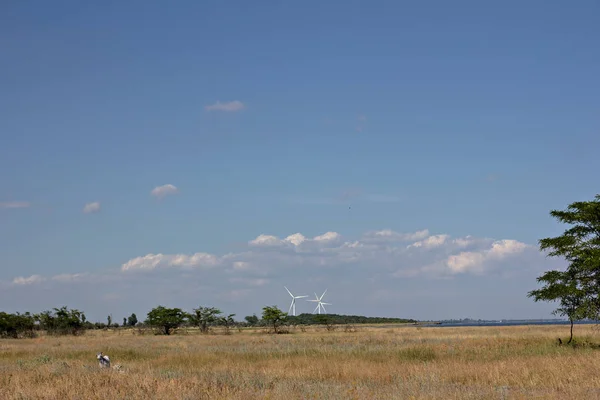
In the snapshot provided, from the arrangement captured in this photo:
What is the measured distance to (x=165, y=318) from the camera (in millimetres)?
91188

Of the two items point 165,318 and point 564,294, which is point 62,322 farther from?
point 564,294

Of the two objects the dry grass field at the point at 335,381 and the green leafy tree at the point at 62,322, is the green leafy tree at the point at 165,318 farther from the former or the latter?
the dry grass field at the point at 335,381

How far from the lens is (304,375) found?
22438mm

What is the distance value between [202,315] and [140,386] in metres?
90.7

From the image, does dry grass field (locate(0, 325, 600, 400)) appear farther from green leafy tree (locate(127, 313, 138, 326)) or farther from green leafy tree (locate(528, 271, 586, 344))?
green leafy tree (locate(127, 313, 138, 326))

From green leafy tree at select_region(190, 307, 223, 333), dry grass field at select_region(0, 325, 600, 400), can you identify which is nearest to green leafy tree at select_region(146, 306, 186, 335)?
green leafy tree at select_region(190, 307, 223, 333)

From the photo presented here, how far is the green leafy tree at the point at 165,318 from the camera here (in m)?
91.0

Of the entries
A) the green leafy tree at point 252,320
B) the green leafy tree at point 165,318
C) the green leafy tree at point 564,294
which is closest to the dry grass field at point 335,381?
the green leafy tree at point 564,294

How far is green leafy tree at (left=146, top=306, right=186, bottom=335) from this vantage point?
299ft

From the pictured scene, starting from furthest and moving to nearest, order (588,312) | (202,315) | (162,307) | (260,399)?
1. (202,315)
2. (162,307)
3. (588,312)
4. (260,399)

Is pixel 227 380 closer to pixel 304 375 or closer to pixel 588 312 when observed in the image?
pixel 304 375

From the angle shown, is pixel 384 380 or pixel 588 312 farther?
pixel 588 312

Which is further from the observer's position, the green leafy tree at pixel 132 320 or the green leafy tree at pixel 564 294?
the green leafy tree at pixel 132 320

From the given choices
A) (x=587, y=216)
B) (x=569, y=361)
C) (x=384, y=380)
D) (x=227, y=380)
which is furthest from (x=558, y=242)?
(x=227, y=380)
